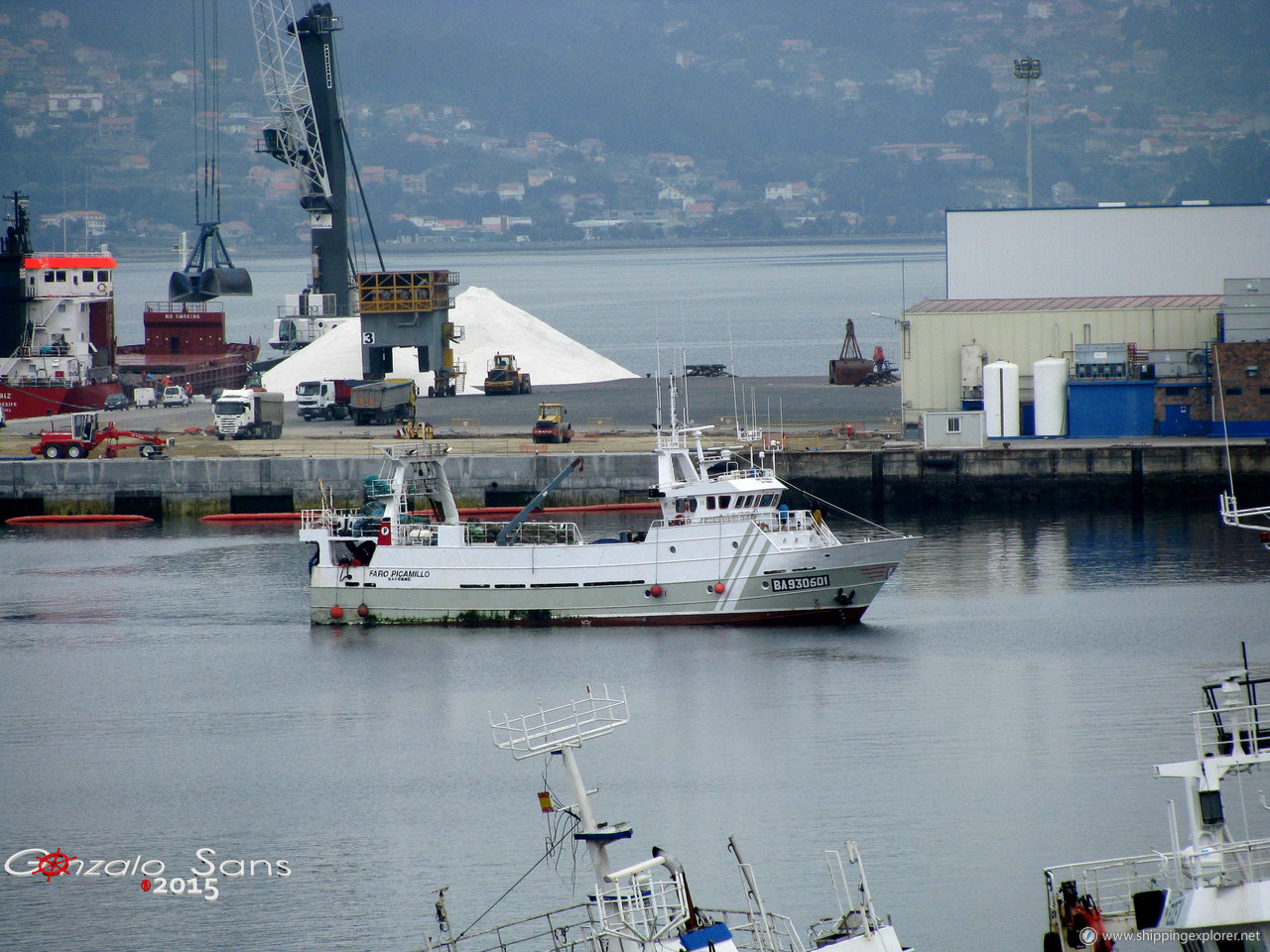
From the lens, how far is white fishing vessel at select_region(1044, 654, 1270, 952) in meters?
16.2

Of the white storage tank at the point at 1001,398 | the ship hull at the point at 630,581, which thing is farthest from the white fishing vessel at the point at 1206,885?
the white storage tank at the point at 1001,398

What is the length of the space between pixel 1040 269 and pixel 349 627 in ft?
126

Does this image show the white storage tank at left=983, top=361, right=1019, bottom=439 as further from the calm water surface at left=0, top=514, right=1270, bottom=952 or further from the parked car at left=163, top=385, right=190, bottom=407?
the parked car at left=163, top=385, right=190, bottom=407

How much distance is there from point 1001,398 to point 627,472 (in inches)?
597

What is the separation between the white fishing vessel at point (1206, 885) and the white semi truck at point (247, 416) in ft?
170

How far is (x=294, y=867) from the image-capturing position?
2469 cm

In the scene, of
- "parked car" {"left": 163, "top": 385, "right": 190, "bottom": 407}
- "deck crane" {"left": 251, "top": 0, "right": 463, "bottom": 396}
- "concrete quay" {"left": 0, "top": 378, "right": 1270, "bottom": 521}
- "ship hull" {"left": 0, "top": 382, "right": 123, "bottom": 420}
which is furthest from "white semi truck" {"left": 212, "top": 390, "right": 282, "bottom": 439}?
"deck crane" {"left": 251, "top": 0, "right": 463, "bottom": 396}

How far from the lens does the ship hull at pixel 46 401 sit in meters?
75.8

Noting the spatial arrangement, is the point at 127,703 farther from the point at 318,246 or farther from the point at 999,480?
the point at 318,246

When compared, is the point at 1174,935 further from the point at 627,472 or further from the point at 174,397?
the point at 174,397

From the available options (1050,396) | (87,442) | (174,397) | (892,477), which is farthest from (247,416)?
(1050,396)

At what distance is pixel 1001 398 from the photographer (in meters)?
60.2

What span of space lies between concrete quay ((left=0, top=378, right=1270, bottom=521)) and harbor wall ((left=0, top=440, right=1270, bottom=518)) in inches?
1.5

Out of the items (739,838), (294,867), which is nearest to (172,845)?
(294,867)
